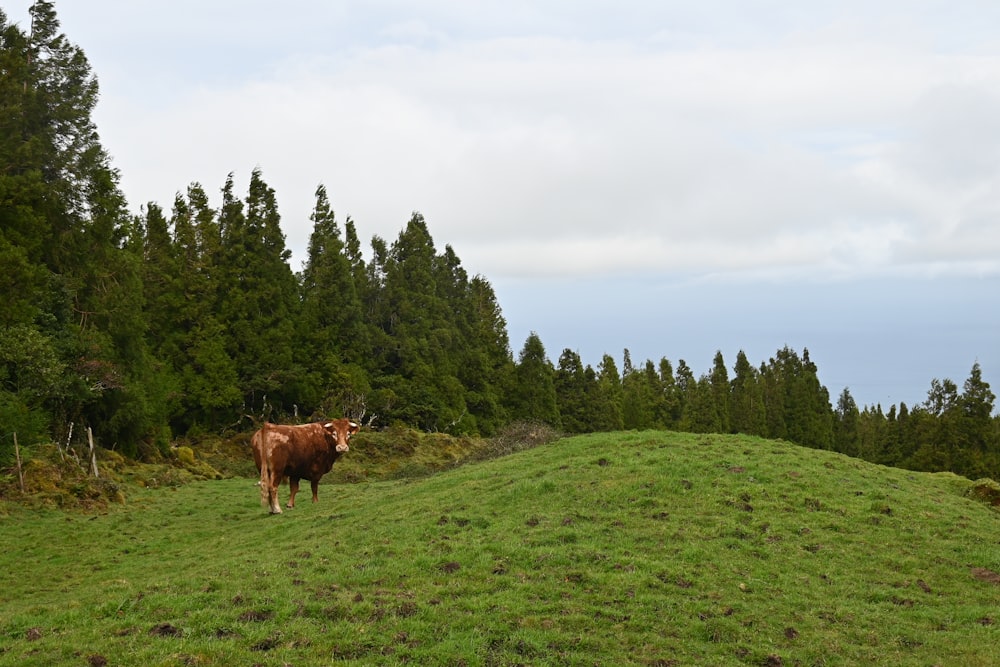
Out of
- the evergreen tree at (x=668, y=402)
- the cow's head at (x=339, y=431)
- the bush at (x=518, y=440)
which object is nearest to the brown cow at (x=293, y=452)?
the cow's head at (x=339, y=431)

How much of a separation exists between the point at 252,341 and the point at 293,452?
26.4 m

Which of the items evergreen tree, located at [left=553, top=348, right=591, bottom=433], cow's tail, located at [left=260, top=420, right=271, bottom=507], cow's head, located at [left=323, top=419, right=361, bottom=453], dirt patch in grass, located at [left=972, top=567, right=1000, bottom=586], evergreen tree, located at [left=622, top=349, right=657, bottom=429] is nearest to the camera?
dirt patch in grass, located at [left=972, top=567, right=1000, bottom=586]

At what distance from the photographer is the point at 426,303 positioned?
61469 mm

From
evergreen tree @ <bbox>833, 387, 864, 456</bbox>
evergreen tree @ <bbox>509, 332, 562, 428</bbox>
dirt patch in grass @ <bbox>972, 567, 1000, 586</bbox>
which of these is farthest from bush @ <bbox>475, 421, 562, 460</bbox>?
evergreen tree @ <bbox>833, 387, 864, 456</bbox>

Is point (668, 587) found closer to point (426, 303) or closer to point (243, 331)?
point (243, 331)

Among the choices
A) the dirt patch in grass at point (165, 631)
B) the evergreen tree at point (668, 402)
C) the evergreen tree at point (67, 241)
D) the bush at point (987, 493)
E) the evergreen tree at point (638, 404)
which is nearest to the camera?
the dirt patch in grass at point (165, 631)

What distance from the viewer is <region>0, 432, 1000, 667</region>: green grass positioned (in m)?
10.4

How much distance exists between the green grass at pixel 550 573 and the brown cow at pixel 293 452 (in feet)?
3.83

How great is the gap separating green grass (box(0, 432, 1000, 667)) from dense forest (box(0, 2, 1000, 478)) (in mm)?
11855

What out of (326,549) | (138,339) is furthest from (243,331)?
(326,549)

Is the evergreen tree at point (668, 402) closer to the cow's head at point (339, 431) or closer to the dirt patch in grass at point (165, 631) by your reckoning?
the cow's head at point (339, 431)

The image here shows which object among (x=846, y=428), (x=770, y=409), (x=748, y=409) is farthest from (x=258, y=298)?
(x=846, y=428)

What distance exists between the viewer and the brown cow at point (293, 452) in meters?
24.5

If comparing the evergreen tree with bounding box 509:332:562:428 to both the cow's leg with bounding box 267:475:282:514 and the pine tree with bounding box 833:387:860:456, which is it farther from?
the cow's leg with bounding box 267:475:282:514
